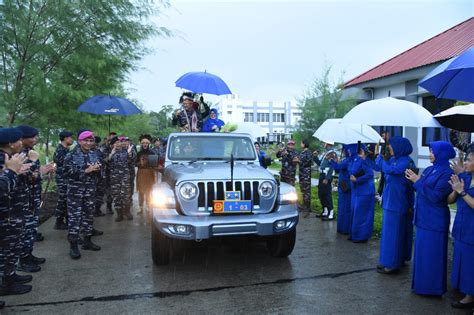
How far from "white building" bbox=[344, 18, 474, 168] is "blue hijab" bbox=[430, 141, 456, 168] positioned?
28.0ft

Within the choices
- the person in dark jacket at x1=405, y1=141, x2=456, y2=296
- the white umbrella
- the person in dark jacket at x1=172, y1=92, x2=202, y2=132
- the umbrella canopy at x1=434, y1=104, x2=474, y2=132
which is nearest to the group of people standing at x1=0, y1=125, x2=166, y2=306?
the person in dark jacket at x1=172, y1=92, x2=202, y2=132

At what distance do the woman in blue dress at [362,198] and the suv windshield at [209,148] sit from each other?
1776 mm

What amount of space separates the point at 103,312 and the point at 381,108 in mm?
4559

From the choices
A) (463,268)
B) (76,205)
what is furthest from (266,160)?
(463,268)

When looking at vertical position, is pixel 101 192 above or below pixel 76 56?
below

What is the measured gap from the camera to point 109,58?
8.84m

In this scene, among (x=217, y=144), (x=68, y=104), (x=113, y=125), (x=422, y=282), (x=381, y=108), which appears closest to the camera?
(x=422, y=282)

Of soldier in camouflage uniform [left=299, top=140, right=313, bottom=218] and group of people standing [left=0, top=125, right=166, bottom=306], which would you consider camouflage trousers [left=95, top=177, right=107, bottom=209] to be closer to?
group of people standing [left=0, top=125, right=166, bottom=306]

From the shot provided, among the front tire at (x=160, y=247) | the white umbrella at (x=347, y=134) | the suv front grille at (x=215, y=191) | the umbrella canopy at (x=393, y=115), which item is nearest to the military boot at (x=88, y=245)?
the front tire at (x=160, y=247)

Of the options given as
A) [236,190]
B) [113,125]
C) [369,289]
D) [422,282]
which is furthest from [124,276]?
[113,125]

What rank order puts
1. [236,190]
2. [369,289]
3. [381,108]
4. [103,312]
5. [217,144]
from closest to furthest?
1. [103,312]
2. [369,289]
3. [236,190]
4. [381,108]
5. [217,144]

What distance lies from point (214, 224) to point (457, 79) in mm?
3040

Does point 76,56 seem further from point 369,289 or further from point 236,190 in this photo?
point 369,289

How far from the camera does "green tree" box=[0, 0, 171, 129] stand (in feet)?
25.1
